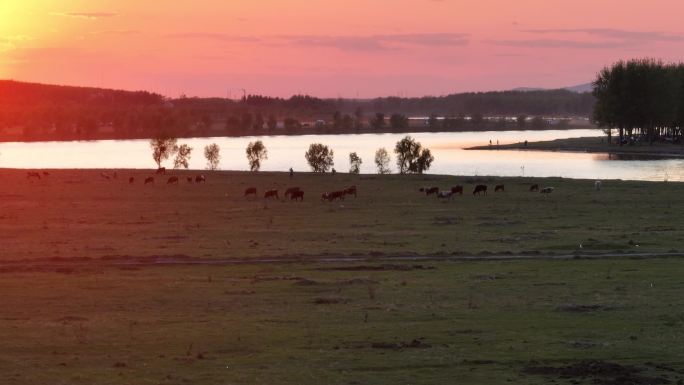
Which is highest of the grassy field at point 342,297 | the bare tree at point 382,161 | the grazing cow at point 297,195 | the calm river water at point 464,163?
the grassy field at point 342,297

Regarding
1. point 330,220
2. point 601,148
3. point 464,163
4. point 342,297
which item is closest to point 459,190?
point 330,220

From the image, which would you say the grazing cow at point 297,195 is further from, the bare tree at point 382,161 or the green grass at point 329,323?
the bare tree at point 382,161

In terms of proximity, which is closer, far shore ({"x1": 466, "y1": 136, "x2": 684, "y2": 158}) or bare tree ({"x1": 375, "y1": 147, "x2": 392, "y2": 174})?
bare tree ({"x1": 375, "y1": 147, "x2": 392, "y2": 174})

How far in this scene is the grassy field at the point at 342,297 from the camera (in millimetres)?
19109

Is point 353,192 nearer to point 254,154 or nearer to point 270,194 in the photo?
point 270,194

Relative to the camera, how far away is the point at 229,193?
72.6 m

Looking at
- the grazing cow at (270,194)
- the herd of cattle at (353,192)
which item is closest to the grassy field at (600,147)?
the herd of cattle at (353,192)

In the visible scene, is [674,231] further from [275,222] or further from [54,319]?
[54,319]

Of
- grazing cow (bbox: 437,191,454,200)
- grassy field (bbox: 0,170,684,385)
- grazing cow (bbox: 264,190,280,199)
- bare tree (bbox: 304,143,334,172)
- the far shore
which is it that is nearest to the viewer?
grassy field (bbox: 0,170,684,385)

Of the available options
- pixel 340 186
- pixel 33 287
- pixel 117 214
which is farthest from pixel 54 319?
pixel 340 186

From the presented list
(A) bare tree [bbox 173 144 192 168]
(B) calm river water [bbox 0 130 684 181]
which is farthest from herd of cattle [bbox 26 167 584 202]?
(A) bare tree [bbox 173 144 192 168]

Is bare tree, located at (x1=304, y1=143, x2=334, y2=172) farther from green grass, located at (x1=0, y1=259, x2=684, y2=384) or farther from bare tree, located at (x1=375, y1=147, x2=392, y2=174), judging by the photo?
green grass, located at (x1=0, y1=259, x2=684, y2=384)

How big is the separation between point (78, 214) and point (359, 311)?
1398 inches

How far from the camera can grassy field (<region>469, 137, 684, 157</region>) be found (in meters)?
152
